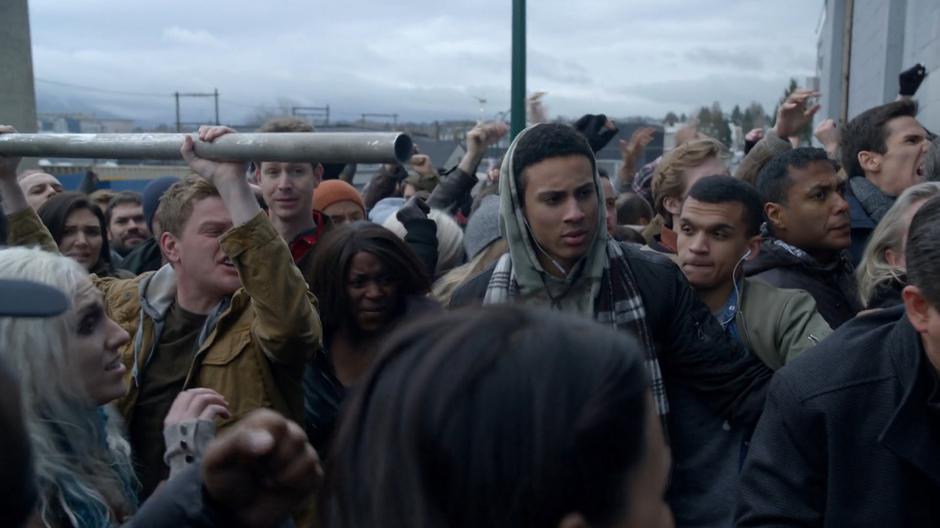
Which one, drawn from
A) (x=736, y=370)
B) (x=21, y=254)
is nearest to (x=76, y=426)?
(x=21, y=254)

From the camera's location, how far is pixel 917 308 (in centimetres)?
194

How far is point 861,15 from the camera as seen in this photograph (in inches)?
609

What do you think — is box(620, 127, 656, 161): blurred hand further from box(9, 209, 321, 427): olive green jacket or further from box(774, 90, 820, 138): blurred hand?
box(9, 209, 321, 427): olive green jacket

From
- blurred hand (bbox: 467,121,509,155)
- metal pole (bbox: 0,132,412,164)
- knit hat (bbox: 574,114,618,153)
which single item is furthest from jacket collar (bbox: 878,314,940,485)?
blurred hand (bbox: 467,121,509,155)

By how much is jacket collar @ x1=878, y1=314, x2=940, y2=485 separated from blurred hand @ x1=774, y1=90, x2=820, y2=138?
4.19 meters

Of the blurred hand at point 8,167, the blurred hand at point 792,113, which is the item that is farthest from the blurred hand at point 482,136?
the blurred hand at point 8,167

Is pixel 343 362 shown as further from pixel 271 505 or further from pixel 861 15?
pixel 861 15

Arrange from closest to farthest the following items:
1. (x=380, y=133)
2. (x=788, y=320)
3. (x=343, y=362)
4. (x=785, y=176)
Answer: (x=380, y=133)
(x=788, y=320)
(x=343, y=362)
(x=785, y=176)

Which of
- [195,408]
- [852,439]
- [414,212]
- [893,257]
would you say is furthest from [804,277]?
[195,408]

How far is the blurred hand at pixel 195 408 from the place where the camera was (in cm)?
219

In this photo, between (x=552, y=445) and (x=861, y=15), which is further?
(x=861, y=15)

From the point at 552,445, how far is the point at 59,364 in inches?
57.3

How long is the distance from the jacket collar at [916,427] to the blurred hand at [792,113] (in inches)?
165

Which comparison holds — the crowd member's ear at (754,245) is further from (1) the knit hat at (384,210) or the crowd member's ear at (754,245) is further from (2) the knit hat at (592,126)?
(1) the knit hat at (384,210)
